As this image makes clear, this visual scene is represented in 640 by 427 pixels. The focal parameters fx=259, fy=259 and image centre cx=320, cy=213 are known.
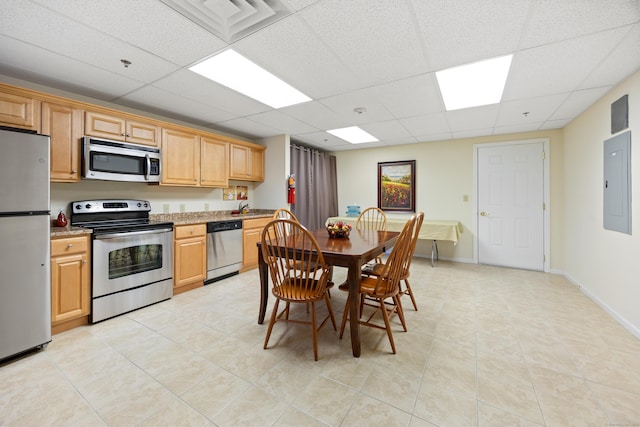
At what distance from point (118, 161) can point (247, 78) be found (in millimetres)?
1724

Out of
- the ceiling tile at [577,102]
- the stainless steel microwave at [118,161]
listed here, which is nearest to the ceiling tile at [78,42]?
the stainless steel microwave at [118,161]

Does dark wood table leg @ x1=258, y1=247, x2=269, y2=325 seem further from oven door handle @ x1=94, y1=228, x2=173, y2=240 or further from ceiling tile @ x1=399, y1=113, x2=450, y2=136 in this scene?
ceiling tile @ x1=399, y1=113, x2=450, y2=136

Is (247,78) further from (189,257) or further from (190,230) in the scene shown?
(189,257)

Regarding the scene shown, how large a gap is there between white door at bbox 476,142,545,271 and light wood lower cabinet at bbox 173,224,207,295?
4585mm

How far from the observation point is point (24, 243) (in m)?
1.90

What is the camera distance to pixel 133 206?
10.2 ft

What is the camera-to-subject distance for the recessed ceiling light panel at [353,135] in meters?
4.25

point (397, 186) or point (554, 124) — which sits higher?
point (554, 124)

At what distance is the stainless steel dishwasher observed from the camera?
11.5 feet

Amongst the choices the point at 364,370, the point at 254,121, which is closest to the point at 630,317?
the point at 364,370

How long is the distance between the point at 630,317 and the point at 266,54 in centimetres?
387

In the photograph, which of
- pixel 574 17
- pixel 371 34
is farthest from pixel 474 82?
pixel 371 34

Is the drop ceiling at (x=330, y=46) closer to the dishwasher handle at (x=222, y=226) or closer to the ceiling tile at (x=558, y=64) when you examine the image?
the ceiling tile at (x=558, y=64)

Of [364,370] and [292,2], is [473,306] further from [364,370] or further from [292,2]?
[292,2]
